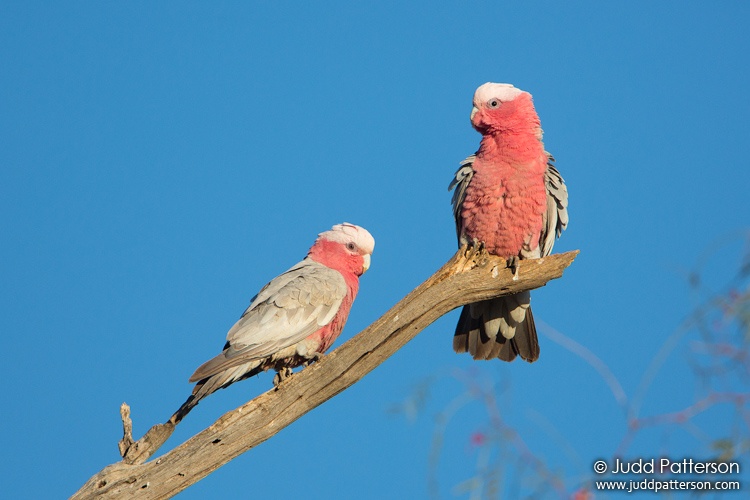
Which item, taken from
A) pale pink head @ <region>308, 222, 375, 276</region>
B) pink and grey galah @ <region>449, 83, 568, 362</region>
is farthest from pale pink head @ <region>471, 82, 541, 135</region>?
pale pink head @ <region>308, 222, 375, 276</region>

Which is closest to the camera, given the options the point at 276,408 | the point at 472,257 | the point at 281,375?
the point at 276,408

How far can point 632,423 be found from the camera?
3.67 m

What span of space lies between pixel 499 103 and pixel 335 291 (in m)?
2.45

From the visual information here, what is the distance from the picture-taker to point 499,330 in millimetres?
8086

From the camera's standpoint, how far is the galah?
6.57m

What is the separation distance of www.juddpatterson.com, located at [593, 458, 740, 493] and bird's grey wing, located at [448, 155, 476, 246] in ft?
10.6

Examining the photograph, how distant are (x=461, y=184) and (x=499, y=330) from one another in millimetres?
1536

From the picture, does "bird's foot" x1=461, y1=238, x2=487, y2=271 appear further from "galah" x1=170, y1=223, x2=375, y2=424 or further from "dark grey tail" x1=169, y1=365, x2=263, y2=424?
"dark grey tail" x1=169, y1=365, x2=263, y2=424

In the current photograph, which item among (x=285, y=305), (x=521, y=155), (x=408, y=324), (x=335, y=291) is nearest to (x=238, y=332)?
(x=285, y=305)

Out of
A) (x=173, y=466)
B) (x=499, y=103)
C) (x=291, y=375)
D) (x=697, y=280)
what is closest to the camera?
(x=697, y=280)

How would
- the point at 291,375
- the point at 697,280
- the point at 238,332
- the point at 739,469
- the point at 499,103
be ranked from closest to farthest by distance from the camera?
1. the point at 697,280
2. the point at 739,469
3. the point at 291,375
4. the point at 238,332
5. the point at 499,103

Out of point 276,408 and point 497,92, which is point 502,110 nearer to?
point 497,92

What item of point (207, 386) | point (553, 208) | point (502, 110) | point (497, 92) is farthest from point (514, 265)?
point (207, 386)

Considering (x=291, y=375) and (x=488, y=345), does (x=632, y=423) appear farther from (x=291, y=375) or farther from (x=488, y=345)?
(x=488, y=345)
